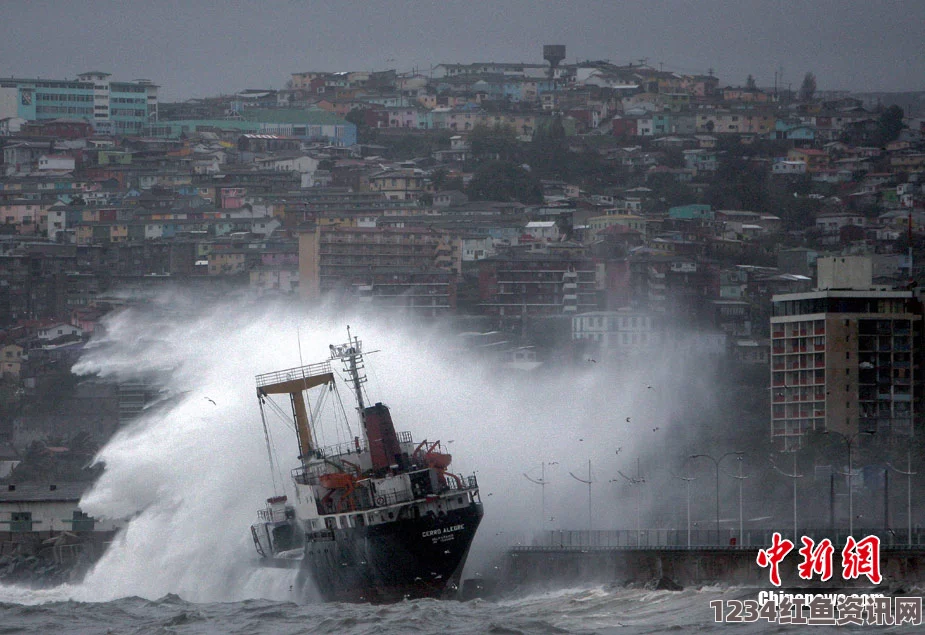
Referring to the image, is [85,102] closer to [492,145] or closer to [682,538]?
[492,145]

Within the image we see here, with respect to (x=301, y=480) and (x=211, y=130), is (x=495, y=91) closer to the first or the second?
(x=211, y=130)

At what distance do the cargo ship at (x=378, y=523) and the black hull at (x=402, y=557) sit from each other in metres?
0.02

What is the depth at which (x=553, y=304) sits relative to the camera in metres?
96.7

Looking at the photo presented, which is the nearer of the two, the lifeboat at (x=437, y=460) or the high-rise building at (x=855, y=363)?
the lifeboat at (x=437, y=460)

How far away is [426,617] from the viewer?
39125 mm

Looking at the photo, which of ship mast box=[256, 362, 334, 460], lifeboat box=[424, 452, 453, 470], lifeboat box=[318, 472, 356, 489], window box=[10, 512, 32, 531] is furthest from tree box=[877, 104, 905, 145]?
lifeboat box=[318, 472, 356, 489]

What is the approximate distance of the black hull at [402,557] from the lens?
41875 millimetres

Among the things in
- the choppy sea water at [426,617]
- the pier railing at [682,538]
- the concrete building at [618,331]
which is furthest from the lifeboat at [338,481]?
the concrete building at [618,331]

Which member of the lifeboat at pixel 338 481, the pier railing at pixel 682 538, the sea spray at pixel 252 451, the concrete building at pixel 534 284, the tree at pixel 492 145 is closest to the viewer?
the lifeboat at pixel 338 481

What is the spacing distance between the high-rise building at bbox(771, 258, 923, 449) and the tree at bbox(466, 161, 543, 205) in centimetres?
6248

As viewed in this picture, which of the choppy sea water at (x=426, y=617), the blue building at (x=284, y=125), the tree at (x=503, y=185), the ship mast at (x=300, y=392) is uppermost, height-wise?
the blue building at (x=284, y=125)

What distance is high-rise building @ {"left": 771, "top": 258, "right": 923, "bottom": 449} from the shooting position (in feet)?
221

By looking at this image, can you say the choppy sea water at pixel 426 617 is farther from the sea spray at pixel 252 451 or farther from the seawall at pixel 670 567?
the sea spray at pixel 252 451

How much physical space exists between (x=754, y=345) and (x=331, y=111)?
268 ft
